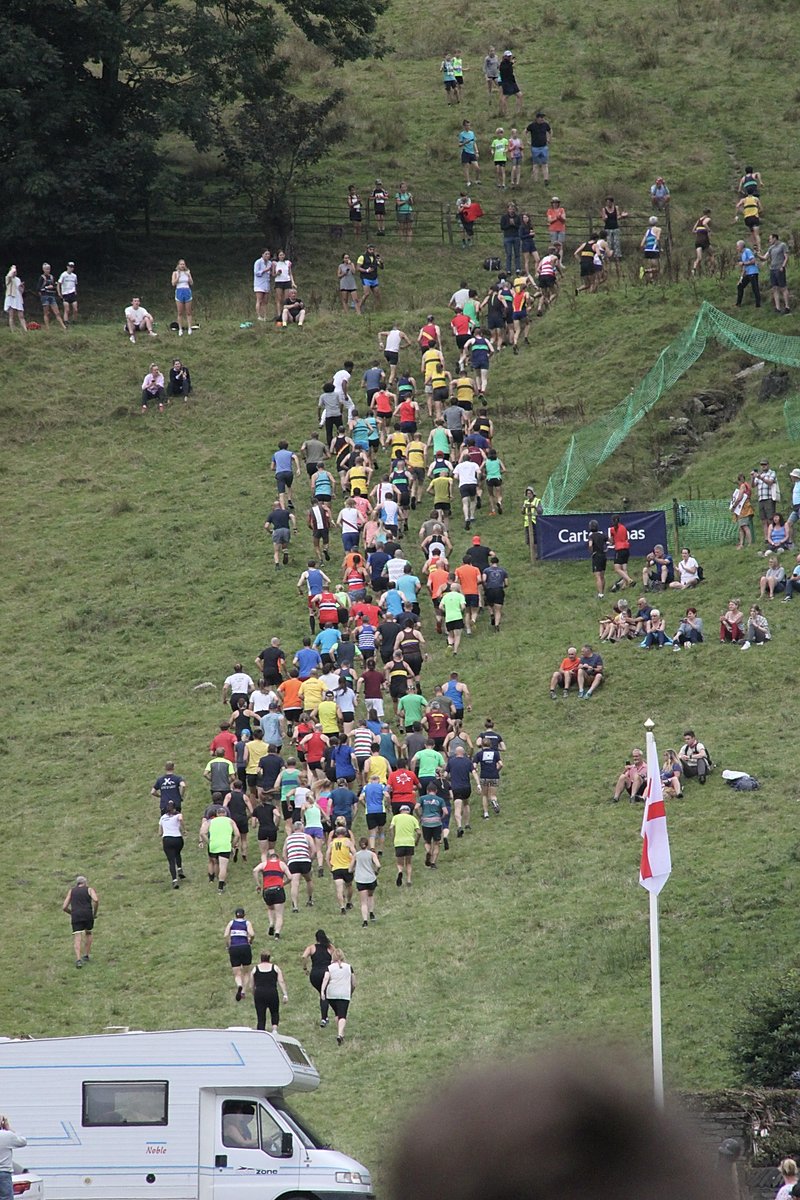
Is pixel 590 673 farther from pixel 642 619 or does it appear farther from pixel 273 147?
pixel 273 147

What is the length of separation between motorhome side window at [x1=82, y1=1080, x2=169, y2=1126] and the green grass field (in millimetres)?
2673

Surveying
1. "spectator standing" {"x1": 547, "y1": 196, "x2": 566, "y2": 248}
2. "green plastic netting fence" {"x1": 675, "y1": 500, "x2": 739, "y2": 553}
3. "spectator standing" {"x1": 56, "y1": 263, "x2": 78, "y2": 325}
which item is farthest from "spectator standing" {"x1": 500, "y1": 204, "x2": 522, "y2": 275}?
"green plastic netting fence" {"x1": 675, "y1": 500, "x2": 739, "y2": 553}

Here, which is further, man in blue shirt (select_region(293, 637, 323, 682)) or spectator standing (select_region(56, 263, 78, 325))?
spectator standing (select_region(56, 263, 78, 325))

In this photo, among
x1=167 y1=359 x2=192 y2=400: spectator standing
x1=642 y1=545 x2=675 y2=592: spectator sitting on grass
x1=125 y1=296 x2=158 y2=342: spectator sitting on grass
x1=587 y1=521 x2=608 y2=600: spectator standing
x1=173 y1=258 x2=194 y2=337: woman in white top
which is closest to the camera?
x1=642 y1=545 x2=675 y2=592: spectator sitting on grass

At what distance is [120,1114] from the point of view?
708 inches

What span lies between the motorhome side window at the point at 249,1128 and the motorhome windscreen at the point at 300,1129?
0.15 meters

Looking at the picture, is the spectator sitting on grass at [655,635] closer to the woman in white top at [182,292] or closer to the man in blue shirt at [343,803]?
the man in blue shirt at [343,803]

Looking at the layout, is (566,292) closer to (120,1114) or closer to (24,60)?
(24,60)

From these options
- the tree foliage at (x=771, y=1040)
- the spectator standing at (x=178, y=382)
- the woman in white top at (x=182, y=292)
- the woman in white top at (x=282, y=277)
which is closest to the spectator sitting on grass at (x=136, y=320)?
the woman in white top at (x=182, y=292)

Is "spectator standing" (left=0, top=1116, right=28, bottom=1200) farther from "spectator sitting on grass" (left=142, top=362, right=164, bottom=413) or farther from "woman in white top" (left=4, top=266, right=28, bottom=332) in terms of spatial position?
"woman in white top" (left=4, top=266, right=28, bottom=332)

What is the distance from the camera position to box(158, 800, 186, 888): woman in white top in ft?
94.8

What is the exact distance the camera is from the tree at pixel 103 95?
54.3 m

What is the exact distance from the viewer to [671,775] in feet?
94.5

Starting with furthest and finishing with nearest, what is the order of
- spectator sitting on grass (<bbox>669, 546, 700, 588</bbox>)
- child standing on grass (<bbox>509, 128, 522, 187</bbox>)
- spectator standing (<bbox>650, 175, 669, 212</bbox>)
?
child standing on grass (<bbox>509, 128, 522, 187</bbox>) → spectator standing (<bbox>650, 175, 669, 212</bbox>) → spectator sitting on grass (<bbox>669, 546, 700, 588</bbox>)
